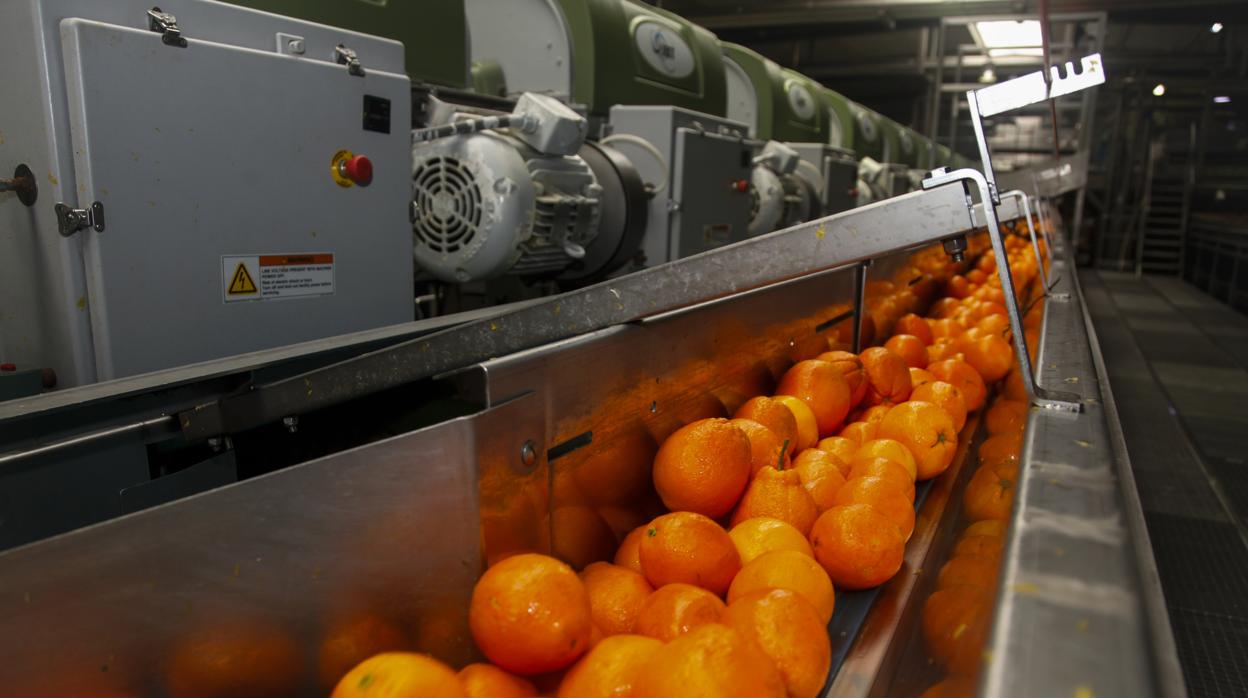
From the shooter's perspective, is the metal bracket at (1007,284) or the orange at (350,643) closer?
the orange at (350,643)

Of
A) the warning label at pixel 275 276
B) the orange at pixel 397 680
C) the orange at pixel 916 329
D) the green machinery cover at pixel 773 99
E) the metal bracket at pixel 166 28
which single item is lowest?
the orange at pixel 397 680

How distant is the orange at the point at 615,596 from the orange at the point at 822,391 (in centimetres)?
64

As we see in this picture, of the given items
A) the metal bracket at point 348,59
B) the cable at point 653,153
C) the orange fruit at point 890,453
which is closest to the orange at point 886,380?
the orange fruit at point 890,453

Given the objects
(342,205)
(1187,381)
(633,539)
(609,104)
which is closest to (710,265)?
(633,539)

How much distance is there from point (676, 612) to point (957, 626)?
0.27m

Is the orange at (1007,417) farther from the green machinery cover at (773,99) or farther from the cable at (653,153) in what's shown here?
the green machinery cover at (773,99)

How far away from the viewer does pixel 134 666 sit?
2.02 feet

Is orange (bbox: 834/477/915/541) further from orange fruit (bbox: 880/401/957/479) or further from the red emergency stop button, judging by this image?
the red emergency stop button

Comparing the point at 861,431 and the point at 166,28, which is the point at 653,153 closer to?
the point at 166,28

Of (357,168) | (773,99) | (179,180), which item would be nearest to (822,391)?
(357,168)

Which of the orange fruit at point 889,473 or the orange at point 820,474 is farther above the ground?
the orange fruit at point 889,473

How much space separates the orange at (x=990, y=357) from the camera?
1896 millimetres

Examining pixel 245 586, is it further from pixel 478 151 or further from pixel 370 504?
pixel 478 151

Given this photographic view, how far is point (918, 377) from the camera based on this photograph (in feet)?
5.66
